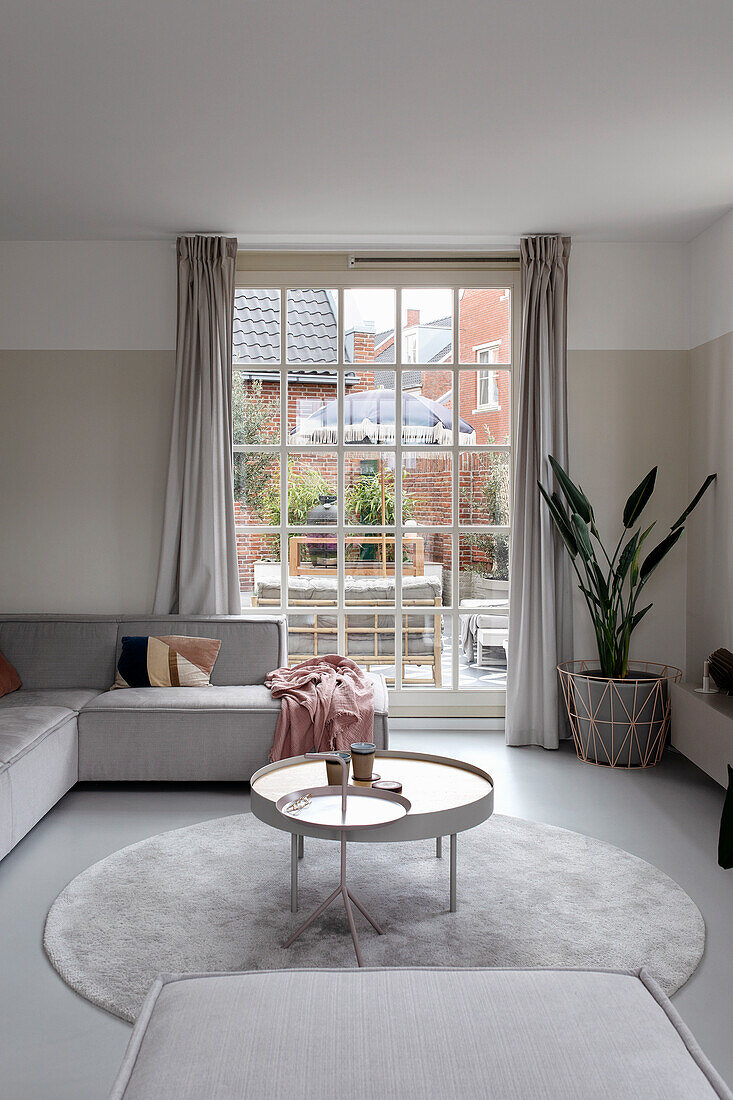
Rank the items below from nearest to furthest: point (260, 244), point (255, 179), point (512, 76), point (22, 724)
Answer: point (512, 76) < point (22, 724) < point (255, 179) < point (260, 244)

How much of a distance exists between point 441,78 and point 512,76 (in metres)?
0.25

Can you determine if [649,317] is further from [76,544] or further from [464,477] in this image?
[76,544]

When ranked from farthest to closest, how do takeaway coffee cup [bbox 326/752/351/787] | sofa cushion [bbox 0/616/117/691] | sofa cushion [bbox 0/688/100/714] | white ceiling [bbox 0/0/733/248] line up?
1. sofa cushion [bbox 0/616/117/691]
2. sofa cushion [bbox 0/688/100/714]
3. takeaway coffee cup [bbox 326/752/351/787]
4. white ceiling [bbox 0/0/733/248]

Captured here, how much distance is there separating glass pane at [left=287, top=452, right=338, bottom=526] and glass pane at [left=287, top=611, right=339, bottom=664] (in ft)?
1.88

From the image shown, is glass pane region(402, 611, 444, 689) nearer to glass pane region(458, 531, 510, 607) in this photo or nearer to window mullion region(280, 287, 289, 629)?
glass pane region(458, 531, 510, 607)

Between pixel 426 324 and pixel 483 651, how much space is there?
6.56 ft

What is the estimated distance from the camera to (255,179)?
3.91 meters

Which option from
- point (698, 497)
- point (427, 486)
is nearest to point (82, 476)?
point (427, 486)

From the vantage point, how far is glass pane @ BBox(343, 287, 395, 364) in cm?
507

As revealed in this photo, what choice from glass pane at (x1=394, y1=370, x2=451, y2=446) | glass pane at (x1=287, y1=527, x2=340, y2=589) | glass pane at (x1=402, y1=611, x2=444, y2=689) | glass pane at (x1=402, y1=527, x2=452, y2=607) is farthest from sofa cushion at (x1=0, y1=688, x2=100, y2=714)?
glass pane at (x1=394, y1=370, x2=451, y2=446)

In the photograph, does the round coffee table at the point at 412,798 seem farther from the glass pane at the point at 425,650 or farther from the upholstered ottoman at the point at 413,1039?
the glass pane at the point at 425,650

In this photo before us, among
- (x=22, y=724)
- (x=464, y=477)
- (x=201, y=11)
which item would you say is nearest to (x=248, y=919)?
(x=22, y=724)

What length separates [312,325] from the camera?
5.06m

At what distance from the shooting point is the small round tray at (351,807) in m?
2.43
